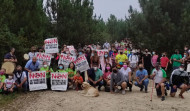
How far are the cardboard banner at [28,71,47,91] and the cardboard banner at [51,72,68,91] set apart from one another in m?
0.39

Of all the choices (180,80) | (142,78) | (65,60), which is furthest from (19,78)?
(180,80)

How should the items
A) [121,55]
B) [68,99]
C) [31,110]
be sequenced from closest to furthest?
1. [31,110]
2. [68,99]
3. [121,55]

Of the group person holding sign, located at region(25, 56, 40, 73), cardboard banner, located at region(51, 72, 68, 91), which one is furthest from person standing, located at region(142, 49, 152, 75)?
person holding sign, located at region(25, 56, 40, 73)

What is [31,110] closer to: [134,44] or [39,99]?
[39,99]

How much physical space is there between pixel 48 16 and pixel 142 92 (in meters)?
10.8

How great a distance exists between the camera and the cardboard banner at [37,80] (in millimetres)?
11625

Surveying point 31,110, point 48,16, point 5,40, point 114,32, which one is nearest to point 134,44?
point 48,16

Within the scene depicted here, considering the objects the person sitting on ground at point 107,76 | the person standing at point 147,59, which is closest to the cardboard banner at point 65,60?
the person sitting on ground at point 107,76

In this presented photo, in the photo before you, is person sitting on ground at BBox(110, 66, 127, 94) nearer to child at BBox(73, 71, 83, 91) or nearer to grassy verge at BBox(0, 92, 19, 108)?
child at BBox(73, 71, 83, 91)

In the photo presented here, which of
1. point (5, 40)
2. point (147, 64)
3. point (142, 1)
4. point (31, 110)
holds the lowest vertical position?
point (31, 110)

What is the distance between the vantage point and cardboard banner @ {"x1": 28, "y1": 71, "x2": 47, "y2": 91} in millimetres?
11625

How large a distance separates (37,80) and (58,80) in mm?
968

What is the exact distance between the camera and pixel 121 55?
14.2 metres

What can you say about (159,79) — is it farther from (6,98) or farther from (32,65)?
(6,98)
